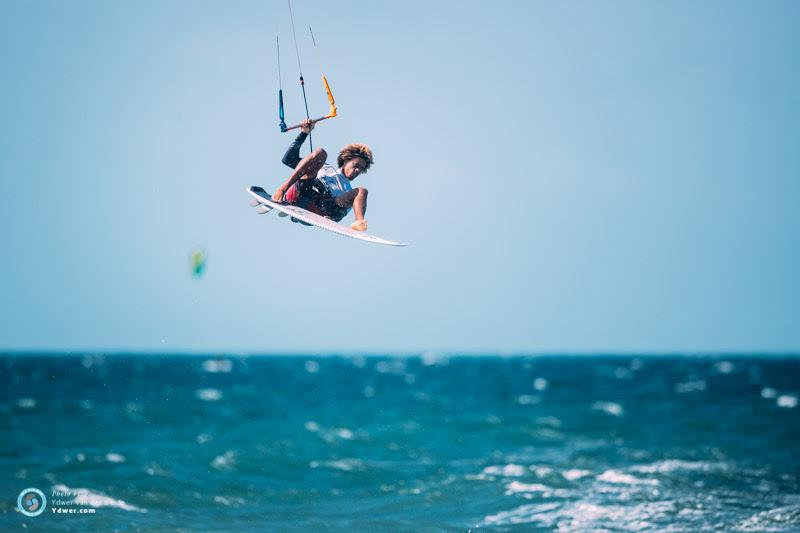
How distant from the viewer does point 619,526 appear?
12.2 meters

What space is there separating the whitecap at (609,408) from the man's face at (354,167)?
25.9 m

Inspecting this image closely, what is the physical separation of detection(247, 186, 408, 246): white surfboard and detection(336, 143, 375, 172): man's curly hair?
0.76 metres

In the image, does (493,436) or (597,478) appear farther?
(493,436)

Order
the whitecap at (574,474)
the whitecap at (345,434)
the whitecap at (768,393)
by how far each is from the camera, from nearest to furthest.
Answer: the whitecap at (574,474)
the whitecap at (345,434)
the whitecap at (768,393)

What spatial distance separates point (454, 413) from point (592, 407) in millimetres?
7783

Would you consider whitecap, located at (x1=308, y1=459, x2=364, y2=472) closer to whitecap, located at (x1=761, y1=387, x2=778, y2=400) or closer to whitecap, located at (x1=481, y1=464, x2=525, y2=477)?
whitecap, located at (x1=481, y1=464, x2=525, y2=477)

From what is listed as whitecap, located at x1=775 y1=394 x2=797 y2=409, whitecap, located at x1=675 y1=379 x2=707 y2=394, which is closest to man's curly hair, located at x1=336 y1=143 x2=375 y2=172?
whitecap, located at x1=775 y1=394 x2=797 y2=409

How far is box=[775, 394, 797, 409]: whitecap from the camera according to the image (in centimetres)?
3619

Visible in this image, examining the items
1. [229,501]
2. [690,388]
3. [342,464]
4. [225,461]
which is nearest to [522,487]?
[342,464]

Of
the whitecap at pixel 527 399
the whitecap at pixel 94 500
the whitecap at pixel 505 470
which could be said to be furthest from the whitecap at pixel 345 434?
the whitecap at pixel 527 399

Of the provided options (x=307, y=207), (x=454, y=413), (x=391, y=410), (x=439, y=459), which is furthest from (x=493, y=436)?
(x=307, y=207)

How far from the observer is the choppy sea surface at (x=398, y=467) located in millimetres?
12742

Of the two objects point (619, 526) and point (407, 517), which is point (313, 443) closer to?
point (407, 517)

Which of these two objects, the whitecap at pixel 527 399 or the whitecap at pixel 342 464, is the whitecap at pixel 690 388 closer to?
the whitecap at pixel 527 399
